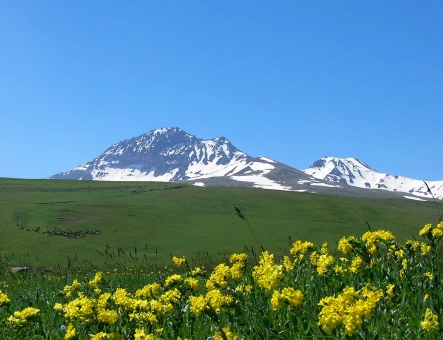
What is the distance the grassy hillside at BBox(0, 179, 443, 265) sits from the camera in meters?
47.0

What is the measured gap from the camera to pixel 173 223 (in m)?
70.8

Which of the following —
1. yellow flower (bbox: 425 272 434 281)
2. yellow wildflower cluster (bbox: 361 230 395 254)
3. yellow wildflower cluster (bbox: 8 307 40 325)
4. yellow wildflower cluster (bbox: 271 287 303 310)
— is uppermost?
yellow wildflower cluster (bbox: 361 230 395 254)

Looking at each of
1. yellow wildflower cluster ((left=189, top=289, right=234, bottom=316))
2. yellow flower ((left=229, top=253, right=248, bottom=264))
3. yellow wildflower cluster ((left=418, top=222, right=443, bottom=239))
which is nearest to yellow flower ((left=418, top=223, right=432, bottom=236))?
yellow wildflower cluster ((left=418, top=222, right=443, bottom=239))

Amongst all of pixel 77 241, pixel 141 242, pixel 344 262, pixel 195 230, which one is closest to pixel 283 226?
pixel 195 230

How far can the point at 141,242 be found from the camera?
5478cm

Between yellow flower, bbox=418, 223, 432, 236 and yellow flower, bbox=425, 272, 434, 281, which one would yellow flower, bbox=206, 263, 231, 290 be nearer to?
yellow flower, bbox=425, 272, 434, 281

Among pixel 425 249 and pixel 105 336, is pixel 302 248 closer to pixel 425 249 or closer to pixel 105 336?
pixel 425 249

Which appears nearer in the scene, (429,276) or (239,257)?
(429,276)

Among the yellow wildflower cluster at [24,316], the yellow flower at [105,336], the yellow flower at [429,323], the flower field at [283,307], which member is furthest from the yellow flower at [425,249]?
the yellow wildflower cluster at [24,316]

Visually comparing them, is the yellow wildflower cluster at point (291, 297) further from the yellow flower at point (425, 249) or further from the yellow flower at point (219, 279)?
the yellow flower at point (425, 249)

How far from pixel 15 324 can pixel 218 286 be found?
6.93 feet

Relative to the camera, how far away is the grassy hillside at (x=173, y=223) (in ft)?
154

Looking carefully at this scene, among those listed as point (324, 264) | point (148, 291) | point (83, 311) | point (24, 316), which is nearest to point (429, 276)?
point (324, 264)

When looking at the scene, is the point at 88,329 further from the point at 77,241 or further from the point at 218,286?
the point at 77,241
